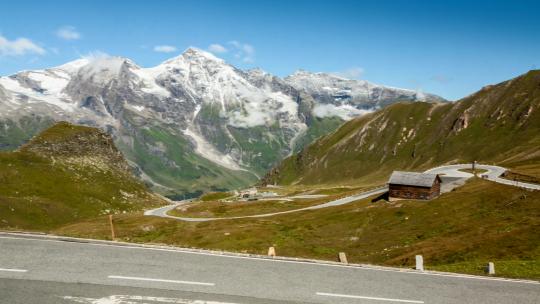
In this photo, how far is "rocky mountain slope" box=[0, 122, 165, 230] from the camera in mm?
133875

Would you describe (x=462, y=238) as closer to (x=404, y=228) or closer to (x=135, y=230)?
(x=404, y=228)

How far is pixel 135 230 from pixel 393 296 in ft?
335

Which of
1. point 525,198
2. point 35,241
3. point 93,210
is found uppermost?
point 35,241

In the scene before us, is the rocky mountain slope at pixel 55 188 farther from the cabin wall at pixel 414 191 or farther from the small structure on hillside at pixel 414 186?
the small structure on hillside at pixel 414 186

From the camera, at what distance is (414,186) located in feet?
359

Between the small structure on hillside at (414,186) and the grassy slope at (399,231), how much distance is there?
27.1ft

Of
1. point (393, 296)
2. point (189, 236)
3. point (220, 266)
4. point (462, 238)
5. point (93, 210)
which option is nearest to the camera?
point (393, 296)

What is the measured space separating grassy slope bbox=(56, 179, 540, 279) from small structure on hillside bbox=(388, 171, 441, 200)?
825 centimetres

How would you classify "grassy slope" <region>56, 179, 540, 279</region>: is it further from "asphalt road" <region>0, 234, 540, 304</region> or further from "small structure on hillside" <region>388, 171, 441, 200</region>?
"asphalt road" <region>0, 234, 540, 304</region>

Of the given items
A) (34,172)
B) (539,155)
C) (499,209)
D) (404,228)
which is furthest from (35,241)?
(539,155)

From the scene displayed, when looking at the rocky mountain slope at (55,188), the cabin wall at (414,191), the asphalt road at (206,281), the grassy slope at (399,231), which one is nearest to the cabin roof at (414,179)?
the cabin wall at (414,191)

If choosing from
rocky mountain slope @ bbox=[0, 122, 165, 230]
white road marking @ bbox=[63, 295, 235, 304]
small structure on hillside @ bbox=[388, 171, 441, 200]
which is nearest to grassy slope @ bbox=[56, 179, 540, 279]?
small structure on hillside @ bbox=[388, 171, 441, 200]

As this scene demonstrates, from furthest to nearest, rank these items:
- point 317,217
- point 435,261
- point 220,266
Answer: point 317,217
point 435,261
point 220,266

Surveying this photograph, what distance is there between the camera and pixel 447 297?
1842 centimetres
